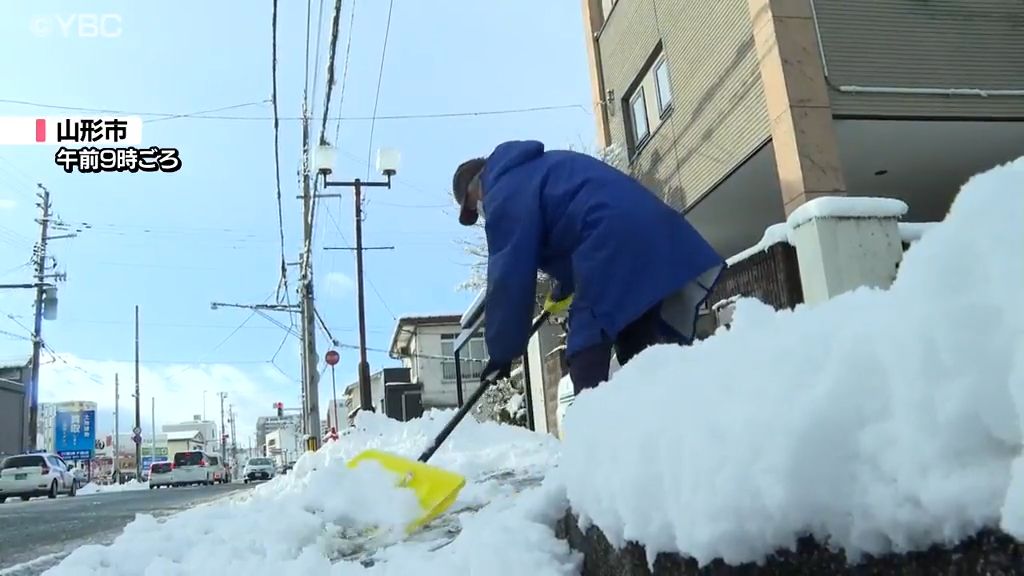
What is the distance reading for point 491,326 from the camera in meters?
2.50

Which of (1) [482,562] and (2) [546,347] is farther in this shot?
(2) [546,347]

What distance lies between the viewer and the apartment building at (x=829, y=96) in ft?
22.4

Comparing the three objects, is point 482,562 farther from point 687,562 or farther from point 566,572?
point 687,562

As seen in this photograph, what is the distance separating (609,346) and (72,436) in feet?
189

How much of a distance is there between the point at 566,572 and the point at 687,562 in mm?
517

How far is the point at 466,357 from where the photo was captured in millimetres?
28969

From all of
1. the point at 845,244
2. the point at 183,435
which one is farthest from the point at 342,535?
the point at 183,435

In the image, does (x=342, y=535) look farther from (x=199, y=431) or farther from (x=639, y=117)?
(x=199, y=431)

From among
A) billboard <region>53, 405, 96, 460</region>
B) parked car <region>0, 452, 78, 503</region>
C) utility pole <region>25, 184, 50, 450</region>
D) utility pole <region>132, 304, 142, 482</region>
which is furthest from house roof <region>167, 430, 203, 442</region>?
parked car <region>0, 452, 78, 503</region>

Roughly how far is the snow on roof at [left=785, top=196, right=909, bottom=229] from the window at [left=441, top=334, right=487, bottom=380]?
2242cm

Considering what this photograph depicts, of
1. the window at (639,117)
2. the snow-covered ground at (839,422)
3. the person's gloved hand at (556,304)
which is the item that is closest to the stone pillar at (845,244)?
the person's gloved hand at (556,304)

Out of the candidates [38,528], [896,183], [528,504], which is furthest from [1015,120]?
[38,528]

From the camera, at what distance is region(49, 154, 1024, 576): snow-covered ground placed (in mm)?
814

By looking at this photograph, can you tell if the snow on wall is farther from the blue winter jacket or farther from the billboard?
the billboard
